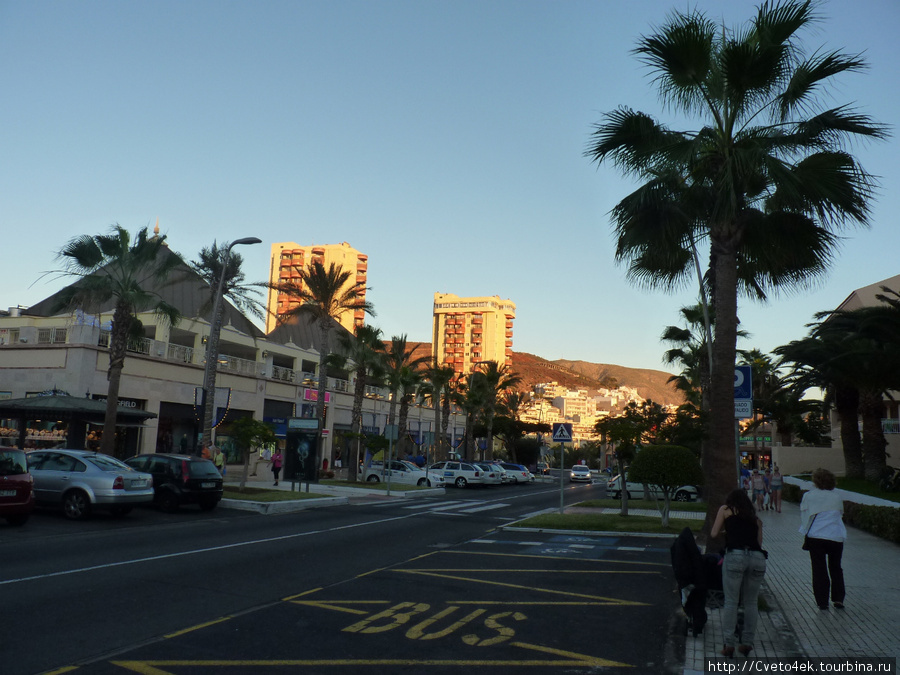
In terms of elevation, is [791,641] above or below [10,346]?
below

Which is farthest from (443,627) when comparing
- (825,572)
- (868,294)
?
(868,294)

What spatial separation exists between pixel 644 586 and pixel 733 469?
2.28 metres

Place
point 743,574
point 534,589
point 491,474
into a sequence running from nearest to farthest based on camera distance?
point 743,574 < point 534,589 < point 491,474

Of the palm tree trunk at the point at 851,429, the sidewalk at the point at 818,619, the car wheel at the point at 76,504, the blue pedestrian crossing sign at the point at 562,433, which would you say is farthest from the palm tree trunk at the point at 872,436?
the car wheel at the point at 76,504

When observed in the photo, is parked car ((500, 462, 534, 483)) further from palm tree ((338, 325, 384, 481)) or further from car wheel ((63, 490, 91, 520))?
car wheel ((63, 490, 91, 520))

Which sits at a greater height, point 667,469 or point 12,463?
point 667,469

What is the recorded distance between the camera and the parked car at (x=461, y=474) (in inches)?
1647

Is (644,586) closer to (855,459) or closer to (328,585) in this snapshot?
(328,585)

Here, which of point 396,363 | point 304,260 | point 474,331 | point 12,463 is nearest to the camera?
point 12,463

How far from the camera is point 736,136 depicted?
1176 cm

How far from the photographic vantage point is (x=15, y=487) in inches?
563

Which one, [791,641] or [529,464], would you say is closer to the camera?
[791,641]

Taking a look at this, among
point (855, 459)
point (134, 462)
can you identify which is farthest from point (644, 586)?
point (855, 459)

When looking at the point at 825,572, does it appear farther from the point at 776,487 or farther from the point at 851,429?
the point at 851,429
